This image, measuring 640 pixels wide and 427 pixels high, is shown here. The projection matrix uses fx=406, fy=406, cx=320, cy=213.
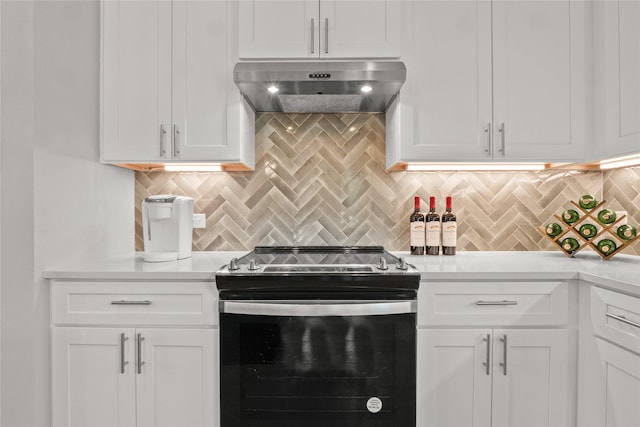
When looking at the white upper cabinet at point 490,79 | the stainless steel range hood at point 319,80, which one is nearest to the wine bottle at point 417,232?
the white upper cabinet at point 490,79

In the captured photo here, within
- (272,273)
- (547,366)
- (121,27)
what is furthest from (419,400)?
(121,27)

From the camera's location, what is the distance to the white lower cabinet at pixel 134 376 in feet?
5.22

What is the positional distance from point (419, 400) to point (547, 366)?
Answer: 0.52 m

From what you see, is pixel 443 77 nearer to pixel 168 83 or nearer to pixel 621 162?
pixel 621 162

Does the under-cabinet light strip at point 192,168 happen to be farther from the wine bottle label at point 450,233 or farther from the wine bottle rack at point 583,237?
the wine bottle rack at point 583,237

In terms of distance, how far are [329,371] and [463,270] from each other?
656 mm

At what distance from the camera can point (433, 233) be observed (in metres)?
2.11

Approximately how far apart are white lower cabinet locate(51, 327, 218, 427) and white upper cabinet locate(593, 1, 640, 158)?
1887mm

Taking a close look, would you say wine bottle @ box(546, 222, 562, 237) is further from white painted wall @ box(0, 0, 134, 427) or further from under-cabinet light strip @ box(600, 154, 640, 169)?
white painted wall @ box(0, 0, 134, 427)

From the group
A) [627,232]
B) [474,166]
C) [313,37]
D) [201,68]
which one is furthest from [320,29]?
[627,232]

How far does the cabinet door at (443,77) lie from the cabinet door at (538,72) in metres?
0.06

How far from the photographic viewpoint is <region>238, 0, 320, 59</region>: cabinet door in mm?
1871

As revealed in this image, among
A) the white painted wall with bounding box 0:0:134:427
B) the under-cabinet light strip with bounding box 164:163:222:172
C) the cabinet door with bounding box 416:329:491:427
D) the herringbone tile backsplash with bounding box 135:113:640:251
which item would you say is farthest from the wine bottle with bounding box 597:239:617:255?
the white painted wall with bounding box 0:0:134:427

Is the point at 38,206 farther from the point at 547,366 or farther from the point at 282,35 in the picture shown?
the point at 547,366
